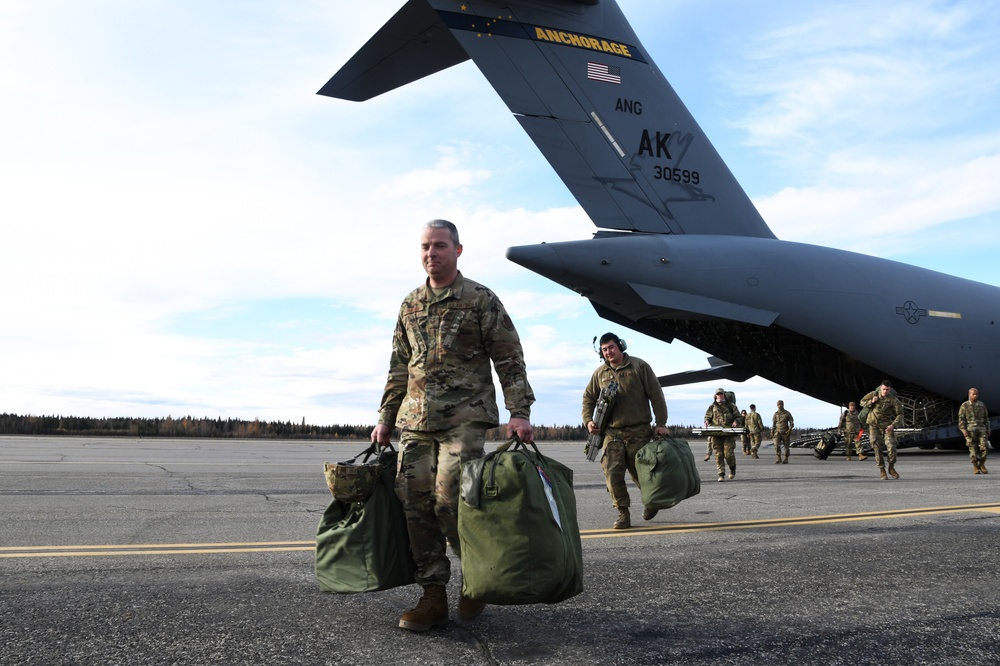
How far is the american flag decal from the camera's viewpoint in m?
14.7

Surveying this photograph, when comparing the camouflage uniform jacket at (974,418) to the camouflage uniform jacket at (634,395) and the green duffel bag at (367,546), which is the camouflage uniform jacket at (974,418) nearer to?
the camouflage uniform jacket at (634,395)

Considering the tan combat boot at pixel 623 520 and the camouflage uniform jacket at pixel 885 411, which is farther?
the camouflage uniform jacket at pixel 885 411

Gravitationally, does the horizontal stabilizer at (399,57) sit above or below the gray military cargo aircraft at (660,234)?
above

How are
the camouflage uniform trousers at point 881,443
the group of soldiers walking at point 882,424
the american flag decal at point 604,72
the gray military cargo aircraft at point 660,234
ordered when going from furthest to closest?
the american flag decal at point 604,72 → the gray military cargo aircraft at point 660,234 → the camouflage uniform trousers at point 881,443 → the group of soldiers walking at point 882,424

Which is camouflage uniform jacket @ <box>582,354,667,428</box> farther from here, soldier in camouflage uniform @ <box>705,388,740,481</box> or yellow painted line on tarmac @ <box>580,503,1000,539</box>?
soldier in camouflage uniform @ <box>705,388,740,481</box>

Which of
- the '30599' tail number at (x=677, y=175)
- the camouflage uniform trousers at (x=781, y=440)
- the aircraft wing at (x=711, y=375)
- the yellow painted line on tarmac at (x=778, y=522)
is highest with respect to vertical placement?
the '30599' tail number at (x=677, y=175)

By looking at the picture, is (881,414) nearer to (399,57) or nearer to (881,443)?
(881,443)

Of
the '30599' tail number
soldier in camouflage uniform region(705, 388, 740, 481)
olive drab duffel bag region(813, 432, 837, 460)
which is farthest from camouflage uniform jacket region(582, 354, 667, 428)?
olive drab duffel bag region(813, 432, 837, 460)

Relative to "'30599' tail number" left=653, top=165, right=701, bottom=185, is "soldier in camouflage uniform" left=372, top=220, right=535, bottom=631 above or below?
below

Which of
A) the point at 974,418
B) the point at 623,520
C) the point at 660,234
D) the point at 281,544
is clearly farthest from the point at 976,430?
the point at 281,544

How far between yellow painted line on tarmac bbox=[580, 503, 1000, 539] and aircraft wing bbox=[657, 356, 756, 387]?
13495 mm

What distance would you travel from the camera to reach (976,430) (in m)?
14.3

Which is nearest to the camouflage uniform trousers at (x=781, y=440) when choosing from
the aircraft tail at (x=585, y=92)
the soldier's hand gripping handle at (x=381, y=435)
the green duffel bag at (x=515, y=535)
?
the aircraft tail at (x=585, y=92)

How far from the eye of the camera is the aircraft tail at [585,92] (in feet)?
45.9
